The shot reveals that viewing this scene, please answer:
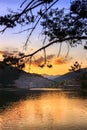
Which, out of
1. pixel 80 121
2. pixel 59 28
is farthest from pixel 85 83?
pixel 59 28

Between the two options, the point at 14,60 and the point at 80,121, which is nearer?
the point at 14,60

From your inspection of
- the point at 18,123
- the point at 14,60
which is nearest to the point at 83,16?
the point at 14,60

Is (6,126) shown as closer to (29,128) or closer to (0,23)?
(29,128)

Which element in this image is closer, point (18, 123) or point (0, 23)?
point (0, 23)

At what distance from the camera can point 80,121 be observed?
3875cm

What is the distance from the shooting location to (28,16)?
47.1 ft

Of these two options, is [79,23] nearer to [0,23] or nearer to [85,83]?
[0,23]

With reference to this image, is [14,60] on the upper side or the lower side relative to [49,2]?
lower

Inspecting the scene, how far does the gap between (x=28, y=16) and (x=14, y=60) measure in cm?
148

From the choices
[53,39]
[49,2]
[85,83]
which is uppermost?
[49,2]

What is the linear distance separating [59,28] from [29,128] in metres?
19.6

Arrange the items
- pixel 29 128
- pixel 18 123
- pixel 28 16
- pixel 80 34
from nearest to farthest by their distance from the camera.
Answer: pixel 28 16, pixel 80 34, pixel 29 128, pixel 18 123

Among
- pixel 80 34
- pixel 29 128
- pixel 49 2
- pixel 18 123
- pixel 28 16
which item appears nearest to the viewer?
pixel 49 2

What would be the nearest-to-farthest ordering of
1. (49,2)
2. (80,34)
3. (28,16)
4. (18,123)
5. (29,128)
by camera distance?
1. (49,2)
2. (28,16)
3. (80,34)
4. (29,128)
5. (18,123)
